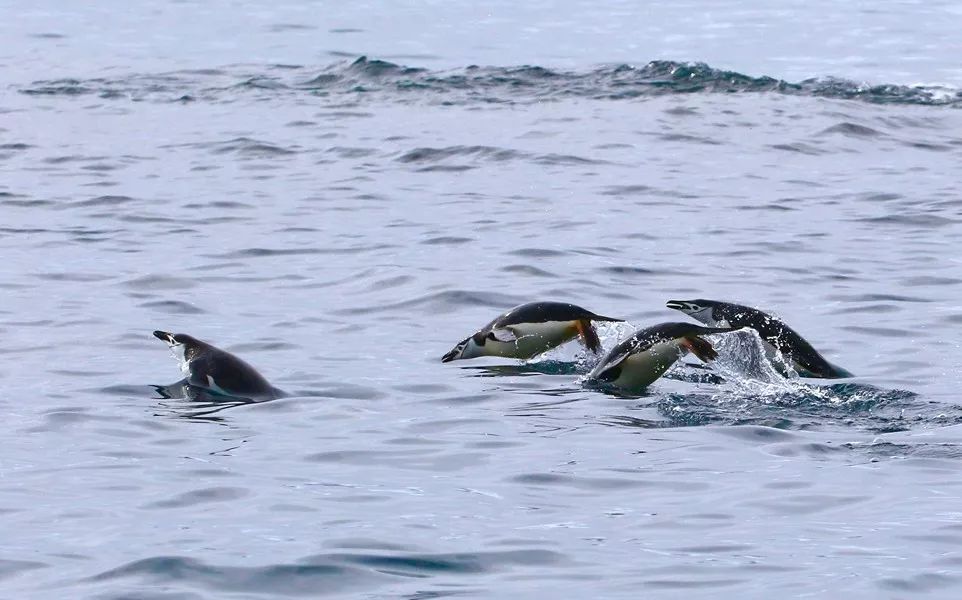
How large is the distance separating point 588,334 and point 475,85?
17.1 m

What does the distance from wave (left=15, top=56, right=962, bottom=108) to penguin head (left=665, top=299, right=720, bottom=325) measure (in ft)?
49.7

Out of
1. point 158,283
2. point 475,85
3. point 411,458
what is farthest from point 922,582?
point 475,85

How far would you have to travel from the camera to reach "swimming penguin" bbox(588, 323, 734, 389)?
1127 cm

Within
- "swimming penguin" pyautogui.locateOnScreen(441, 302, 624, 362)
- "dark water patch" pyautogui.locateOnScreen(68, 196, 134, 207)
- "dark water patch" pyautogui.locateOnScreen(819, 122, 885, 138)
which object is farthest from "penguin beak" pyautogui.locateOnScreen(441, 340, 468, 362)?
"dark water patch" pyautogui.locateOnScreen(819, 122, 885, 138)

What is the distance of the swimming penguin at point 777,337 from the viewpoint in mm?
11430

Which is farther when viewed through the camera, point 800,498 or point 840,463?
point 840,463

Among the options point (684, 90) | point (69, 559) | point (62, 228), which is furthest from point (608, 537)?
point (684, 90)

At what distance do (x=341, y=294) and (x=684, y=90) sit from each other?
1417 centimetres

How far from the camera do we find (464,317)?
46.9ft

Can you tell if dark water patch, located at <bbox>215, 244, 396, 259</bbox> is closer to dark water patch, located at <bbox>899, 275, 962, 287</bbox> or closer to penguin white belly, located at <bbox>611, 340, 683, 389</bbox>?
dark water patch, located at <bbox>899, 275, 962, 287</bbox>

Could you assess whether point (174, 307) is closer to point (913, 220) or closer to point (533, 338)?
point (533, 338)

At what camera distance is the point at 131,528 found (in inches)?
325

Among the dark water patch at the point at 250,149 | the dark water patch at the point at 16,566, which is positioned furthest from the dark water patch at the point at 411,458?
the dark water patch at the point at 250,149

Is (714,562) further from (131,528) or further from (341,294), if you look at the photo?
(341,294)
